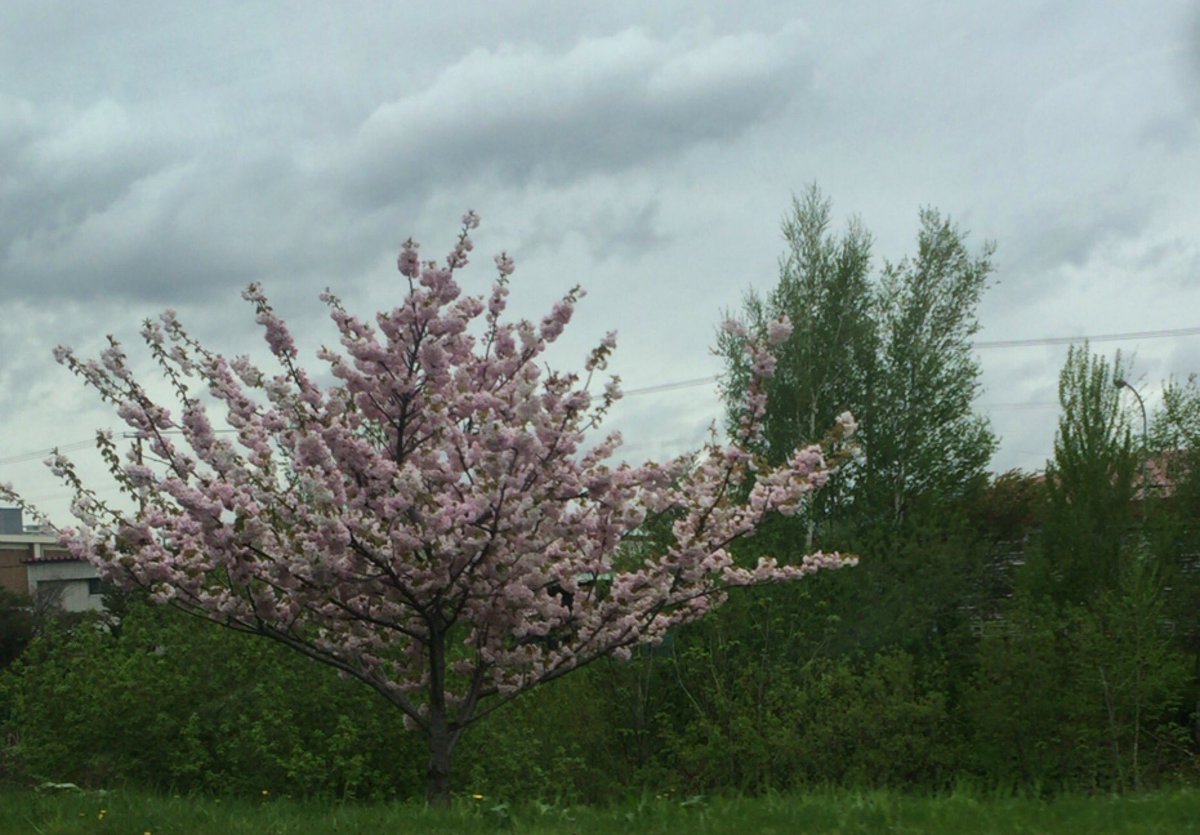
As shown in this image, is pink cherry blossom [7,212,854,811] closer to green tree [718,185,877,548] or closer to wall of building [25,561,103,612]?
green tree [718,185,877,548]

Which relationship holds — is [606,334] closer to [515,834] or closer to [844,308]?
[515,834]

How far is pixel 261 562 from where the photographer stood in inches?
408

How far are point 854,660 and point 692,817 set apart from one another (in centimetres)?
2054

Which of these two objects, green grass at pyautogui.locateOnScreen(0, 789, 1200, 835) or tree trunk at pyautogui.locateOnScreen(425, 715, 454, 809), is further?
tree trunk at pyautogui.locateOnScreen(425, 715, 454, 809)

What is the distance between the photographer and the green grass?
640 cm

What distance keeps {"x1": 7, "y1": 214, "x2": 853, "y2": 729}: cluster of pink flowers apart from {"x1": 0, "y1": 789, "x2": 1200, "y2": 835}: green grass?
7.18 feet

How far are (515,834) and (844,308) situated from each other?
31.4 meters

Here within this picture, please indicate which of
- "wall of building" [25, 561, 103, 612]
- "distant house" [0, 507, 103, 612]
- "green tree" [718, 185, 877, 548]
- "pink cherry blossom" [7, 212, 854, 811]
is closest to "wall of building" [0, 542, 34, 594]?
"distant house" [0, 507, 103, 612]

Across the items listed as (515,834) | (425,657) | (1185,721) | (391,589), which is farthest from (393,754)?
(1185,721)

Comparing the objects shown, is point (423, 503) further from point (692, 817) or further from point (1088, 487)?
point (1088, 487)

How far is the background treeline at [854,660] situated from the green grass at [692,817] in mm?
818

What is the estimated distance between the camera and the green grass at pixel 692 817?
6.40 metres

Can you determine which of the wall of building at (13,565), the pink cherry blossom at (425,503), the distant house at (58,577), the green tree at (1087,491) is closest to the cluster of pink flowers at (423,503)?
the pink cherry blossom at (425,503)

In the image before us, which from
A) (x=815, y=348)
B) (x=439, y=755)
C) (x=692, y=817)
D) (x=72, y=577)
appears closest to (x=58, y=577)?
(x=72, y=577)
